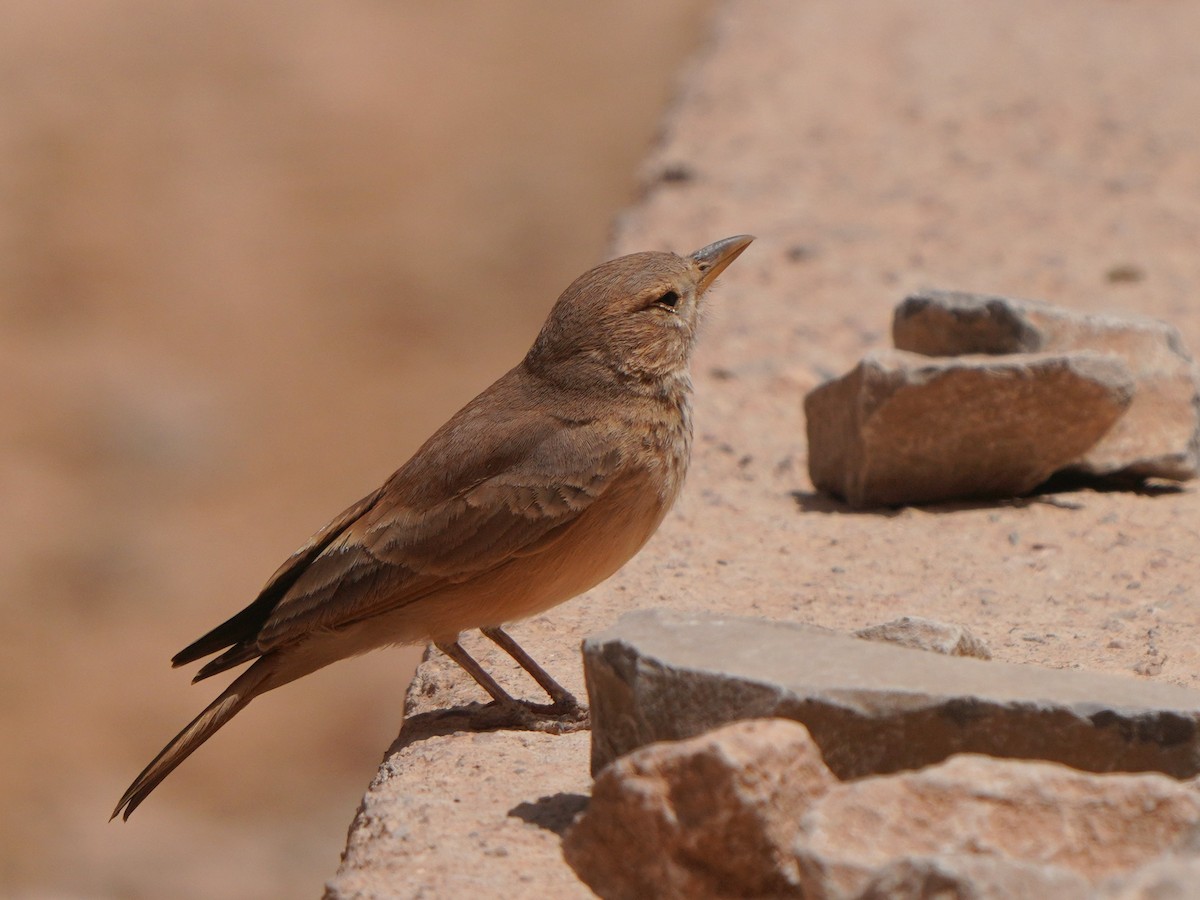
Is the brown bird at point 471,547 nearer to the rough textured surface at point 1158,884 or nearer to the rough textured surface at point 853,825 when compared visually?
the rough textured surface at point 853,825

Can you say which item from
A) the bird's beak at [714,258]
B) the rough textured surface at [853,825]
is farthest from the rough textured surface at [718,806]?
the bird's beak at [714,258]

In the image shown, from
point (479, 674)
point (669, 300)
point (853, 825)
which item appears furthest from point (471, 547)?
point (853, 825)

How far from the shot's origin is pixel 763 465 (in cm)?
569

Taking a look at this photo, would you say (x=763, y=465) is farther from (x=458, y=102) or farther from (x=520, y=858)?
(x=458, y=102)

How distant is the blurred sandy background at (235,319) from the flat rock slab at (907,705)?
697 cm

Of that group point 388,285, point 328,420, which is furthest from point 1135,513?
point 388,285

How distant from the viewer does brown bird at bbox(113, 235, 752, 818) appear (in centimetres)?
383

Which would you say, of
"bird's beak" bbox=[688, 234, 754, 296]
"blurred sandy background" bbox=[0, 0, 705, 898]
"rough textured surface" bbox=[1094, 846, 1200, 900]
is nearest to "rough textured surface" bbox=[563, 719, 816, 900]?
"rough textured surface" bbox=[1094, 846, 1200, 900]

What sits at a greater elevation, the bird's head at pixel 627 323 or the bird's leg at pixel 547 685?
the bird's head at pixel 627 323

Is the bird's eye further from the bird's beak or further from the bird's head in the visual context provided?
the bird's beak

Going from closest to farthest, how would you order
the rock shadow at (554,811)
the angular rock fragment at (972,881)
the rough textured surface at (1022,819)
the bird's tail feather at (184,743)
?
the angular rock fragment at (972,881)
the rough textured surface at (1022,819)
the rock shadow at (554,811)
the bird's tail feather at (184,743)

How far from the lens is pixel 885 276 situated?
7355 millimetres

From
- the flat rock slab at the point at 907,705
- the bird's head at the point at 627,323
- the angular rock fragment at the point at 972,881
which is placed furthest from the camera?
the bird's head at the point at 627,323

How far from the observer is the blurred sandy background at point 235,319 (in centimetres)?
1015
